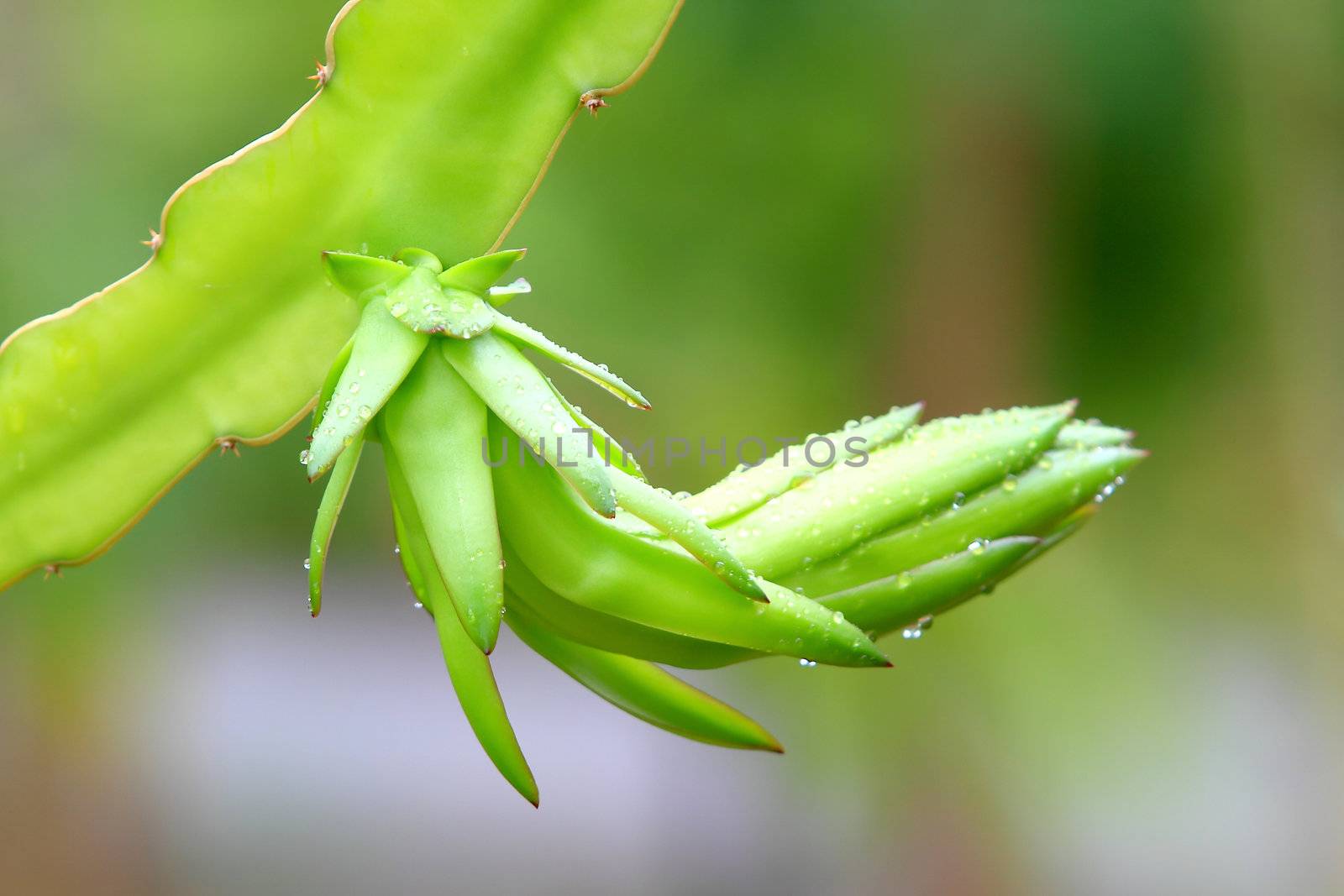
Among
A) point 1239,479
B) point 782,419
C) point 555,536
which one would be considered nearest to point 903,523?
point 555,536

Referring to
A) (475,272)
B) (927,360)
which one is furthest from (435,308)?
(927,360)

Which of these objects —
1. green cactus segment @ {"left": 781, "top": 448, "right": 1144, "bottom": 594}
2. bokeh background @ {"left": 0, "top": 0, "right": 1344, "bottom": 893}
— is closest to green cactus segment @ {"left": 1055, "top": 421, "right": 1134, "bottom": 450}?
green cactus segment @ {"left": 781, "top": 448, "right": 1144, "bottom": 594}

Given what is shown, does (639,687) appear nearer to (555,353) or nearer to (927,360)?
(555,353)

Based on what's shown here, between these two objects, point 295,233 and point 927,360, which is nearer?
point 295,233

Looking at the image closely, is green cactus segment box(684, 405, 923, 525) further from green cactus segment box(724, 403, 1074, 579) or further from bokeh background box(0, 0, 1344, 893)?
bokeh background box(0, 0, 1344, 893)

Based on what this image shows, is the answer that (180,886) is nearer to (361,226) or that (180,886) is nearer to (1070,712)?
(1070,712)
